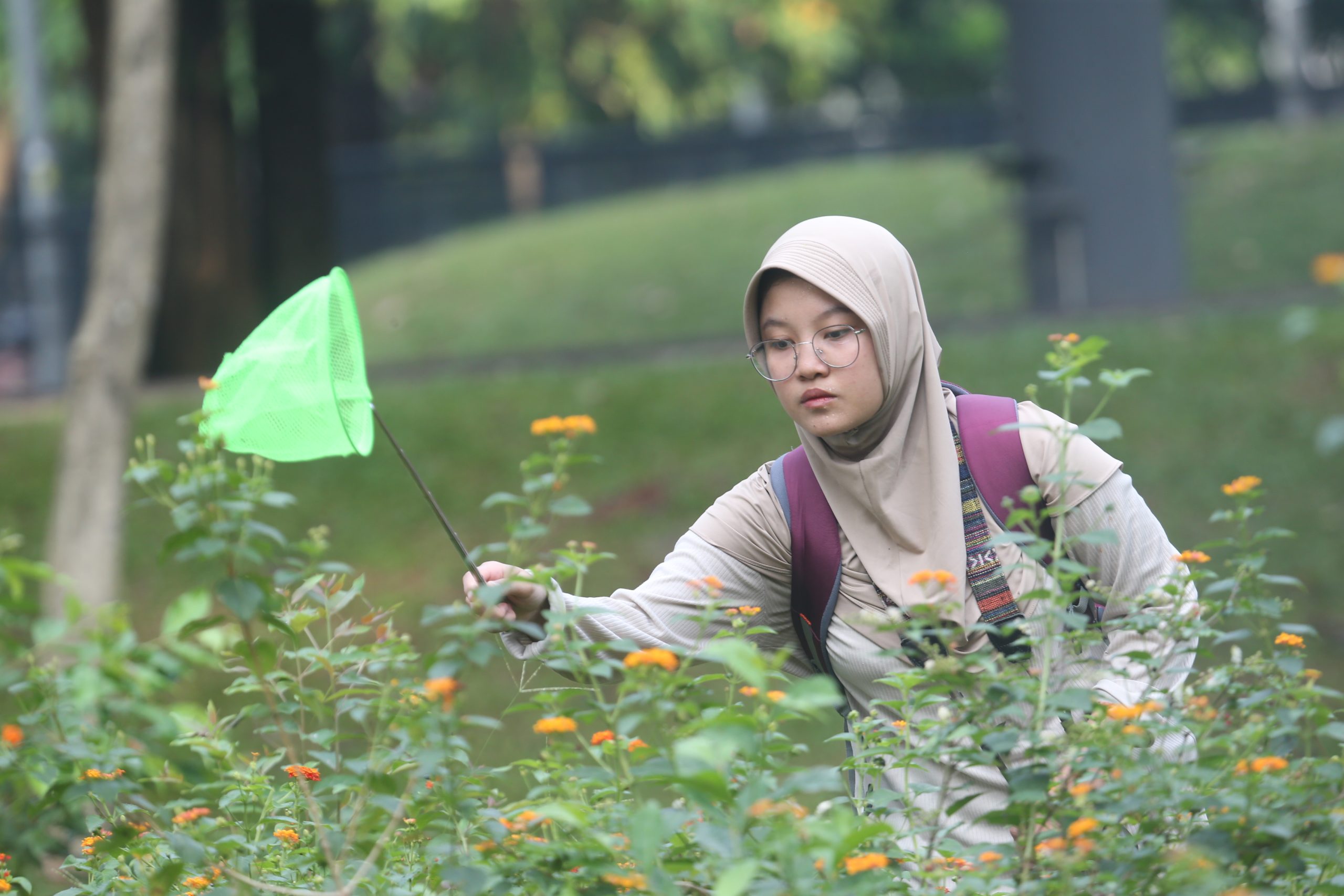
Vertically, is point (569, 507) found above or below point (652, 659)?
above

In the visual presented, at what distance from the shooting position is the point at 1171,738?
2289 millimetres

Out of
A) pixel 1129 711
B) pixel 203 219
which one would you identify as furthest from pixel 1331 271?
pixel 203 219

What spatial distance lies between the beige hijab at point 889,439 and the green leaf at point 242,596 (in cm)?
99

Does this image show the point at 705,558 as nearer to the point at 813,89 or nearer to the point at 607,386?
the point at 607,386

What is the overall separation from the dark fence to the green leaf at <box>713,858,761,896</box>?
14082mm

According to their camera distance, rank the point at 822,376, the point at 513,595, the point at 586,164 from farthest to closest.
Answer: the point at 586,164 < the point at 822,376 < the point at 513,595

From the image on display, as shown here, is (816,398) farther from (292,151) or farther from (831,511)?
(292,151)

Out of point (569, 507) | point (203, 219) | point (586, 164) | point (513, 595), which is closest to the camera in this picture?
point (569, 507)

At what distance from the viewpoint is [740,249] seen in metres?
13.8

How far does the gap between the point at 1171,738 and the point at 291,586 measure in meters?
1.63

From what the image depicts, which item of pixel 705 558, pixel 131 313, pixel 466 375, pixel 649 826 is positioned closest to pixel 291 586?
pixel 705 558

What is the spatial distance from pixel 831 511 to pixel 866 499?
10 cm

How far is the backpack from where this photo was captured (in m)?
2.46

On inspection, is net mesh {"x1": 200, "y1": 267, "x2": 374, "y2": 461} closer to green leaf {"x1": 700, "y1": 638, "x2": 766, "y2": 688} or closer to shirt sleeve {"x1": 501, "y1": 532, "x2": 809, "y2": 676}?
shirt sleeve {"x1": 501, "y1": 532, "x2": 809, "y2": 676}
